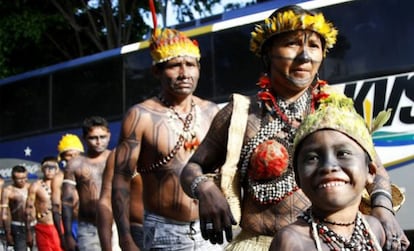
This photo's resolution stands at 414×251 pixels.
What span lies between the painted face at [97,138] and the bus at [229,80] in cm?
263

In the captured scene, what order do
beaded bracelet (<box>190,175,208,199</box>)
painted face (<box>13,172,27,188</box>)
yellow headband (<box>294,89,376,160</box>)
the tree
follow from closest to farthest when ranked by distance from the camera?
yellow headband (<box>294,89,376,160</box>)
beaded bracelet (<box>190,175,208,199</box>)
painted face (<box>13,172,27,188</box>)
the tree

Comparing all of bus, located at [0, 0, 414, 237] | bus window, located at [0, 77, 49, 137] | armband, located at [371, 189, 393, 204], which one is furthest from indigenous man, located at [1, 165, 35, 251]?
armband, located at [371, 189, 393, 204]

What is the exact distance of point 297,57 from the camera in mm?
3836

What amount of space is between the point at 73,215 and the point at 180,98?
192 inches

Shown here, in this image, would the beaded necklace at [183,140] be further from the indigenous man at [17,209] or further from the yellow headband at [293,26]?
the indigenous man at [17,209]

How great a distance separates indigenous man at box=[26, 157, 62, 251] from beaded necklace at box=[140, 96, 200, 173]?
8504 millimetres

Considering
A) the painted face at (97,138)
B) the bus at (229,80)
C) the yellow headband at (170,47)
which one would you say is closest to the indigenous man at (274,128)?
the yellow headband at (170,47)

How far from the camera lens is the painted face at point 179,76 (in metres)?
5.62

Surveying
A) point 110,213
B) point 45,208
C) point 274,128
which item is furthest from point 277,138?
point 45,208

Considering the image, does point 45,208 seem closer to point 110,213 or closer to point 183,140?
point 110,213

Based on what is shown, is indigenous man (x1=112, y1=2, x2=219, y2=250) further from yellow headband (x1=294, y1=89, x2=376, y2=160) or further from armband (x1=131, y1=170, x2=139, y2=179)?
yellow headband (x1=294, y1=89, x2=376, y2=160)

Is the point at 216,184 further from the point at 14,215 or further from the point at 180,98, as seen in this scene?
the point at 14,215

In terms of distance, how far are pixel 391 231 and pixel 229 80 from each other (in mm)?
10547

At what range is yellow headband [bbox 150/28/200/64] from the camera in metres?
5.73
